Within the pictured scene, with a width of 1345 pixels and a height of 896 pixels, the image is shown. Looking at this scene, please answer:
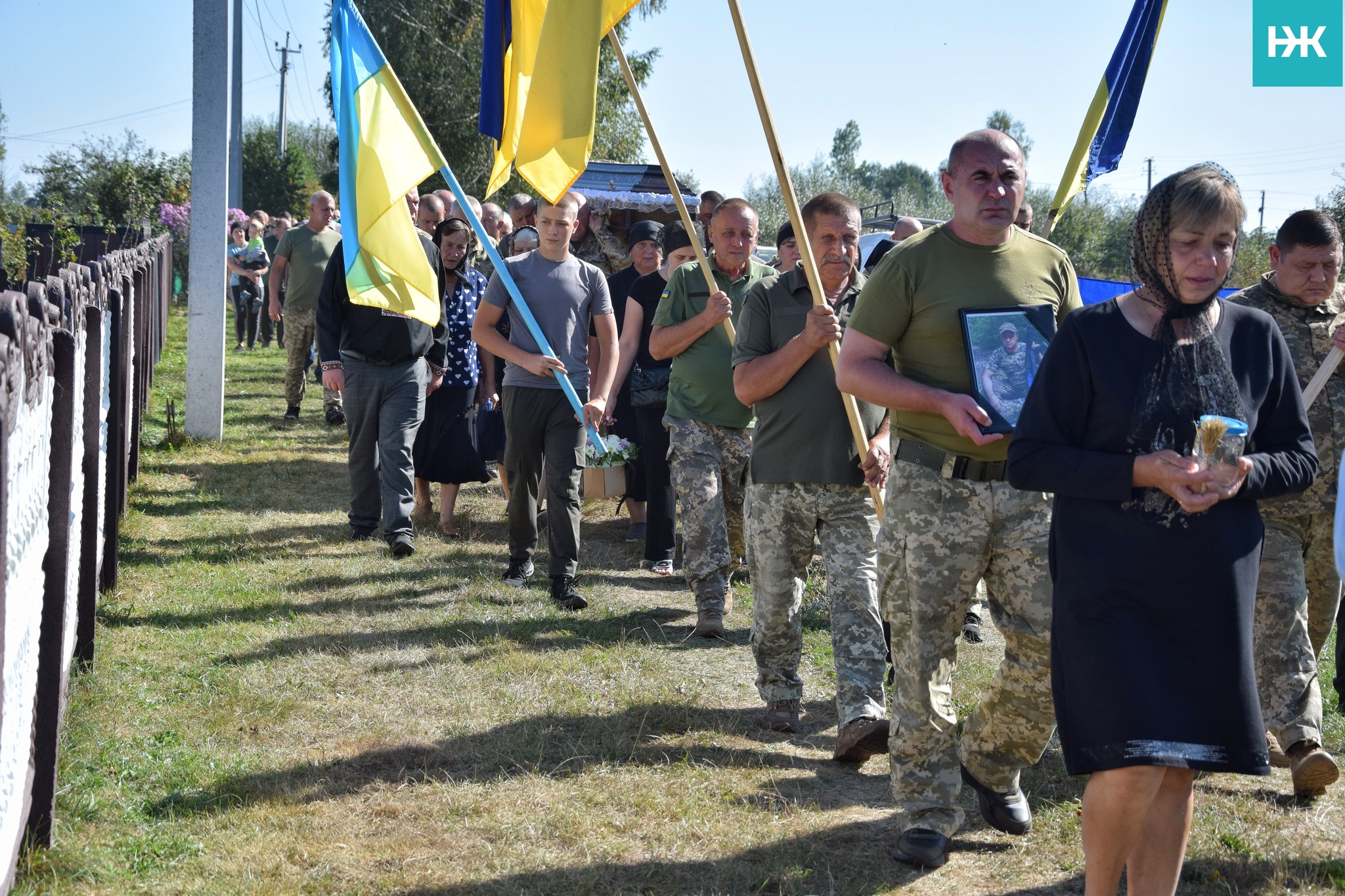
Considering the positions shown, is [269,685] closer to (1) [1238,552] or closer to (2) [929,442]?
(2) [929,442]

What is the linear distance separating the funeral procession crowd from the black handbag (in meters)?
1.03

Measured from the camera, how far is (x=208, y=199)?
1071cm

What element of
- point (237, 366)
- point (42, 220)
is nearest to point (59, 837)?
point (42, 220)

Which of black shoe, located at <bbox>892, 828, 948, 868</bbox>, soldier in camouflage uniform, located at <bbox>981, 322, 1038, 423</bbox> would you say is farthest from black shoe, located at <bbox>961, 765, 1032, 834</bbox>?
soldier in camouflage uniform, located at <bbox>981, 322, 1038, 423</bbox>

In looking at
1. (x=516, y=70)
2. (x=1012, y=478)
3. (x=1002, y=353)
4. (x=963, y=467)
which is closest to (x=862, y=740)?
(x=963, y=467)

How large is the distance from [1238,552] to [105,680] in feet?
14.6

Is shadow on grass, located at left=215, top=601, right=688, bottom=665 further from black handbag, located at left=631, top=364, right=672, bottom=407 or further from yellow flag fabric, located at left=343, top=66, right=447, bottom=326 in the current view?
yellow flag fabric, located at left=343, top=66, right=447, bottom=326

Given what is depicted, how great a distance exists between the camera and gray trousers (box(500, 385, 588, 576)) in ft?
22.6

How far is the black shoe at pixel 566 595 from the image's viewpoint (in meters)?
6.89

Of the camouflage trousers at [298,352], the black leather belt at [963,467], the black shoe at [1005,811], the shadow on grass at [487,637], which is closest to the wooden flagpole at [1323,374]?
the black leather belt at [963,467]

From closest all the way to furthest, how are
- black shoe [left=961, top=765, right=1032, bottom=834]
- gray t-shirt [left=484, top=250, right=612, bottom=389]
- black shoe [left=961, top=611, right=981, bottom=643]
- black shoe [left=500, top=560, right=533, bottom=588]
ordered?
black shoe [left=961, top=765, right=1032, bottom=834] < black shoe [left=961, top=611, right=981, bottom=643] < gray t-shirt [left=484, top=250, right=612, bottom=389] < black shoe [left=500, top=560, right=533, bottom=588]

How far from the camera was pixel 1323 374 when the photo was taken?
4664mm

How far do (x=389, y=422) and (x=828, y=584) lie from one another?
3.81 meters

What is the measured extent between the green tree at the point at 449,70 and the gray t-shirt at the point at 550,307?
103 feet
